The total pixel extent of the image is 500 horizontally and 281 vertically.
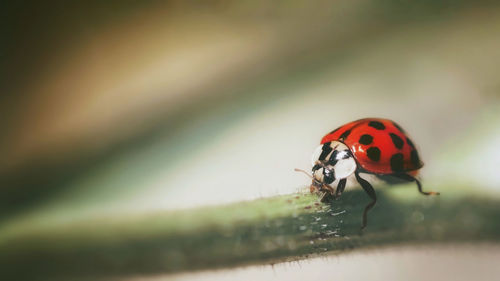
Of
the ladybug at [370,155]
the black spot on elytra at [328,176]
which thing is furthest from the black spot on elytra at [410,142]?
the black spot on elytra at [328,176]

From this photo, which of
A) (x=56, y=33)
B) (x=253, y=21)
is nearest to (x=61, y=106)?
(x=56, y=33)

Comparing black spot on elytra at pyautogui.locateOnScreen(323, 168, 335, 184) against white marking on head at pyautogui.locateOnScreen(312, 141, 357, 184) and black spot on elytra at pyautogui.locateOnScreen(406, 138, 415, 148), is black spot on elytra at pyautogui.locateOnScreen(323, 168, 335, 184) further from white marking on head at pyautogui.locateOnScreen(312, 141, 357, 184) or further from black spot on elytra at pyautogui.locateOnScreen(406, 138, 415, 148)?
black spot on elytra at pyautogui.locateOnScreen(406, 138, 415, 148)

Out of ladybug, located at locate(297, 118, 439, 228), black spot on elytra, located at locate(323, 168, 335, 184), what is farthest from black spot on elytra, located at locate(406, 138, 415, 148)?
black spot on elytra, located at locate(323, 168, 335, 184)

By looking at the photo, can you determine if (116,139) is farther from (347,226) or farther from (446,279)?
(446,279)

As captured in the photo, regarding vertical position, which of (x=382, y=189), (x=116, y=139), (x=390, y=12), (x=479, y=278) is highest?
(x=390, y=12)

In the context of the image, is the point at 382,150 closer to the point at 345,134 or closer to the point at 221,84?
the point at 345,134
